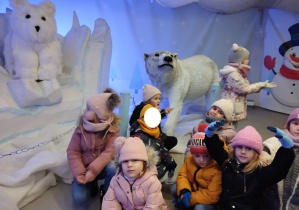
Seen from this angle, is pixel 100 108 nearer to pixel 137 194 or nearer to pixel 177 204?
pixel 137 194

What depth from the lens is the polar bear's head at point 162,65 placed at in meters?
2.36

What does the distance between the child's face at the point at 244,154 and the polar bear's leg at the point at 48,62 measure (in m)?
1.60

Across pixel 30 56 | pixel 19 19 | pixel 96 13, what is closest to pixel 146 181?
pixel 30 56

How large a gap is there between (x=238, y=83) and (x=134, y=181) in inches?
54.7

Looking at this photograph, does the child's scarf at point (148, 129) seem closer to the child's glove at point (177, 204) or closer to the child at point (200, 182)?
the child at point (200, 182)

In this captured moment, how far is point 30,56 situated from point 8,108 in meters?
0.45

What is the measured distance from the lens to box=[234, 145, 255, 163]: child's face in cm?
134

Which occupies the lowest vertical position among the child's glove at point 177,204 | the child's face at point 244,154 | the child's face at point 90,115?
the child's glove at point 177,204

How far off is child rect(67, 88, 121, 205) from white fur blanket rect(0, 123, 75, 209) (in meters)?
0.23

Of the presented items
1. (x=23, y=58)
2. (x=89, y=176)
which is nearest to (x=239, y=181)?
(x=89, y=176)

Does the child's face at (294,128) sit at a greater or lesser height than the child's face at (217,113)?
greater

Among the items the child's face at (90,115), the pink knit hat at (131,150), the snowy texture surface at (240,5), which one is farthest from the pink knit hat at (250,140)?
the snowy texture surface at (240,5)

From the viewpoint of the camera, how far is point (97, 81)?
2664 mm

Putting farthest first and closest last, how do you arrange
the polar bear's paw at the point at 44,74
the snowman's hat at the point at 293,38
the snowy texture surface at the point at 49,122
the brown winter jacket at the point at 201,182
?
1. the snowman's hat at the point at 293,38
2. the polar bear's paw at the point at 44,74
3. the snowy texture surface at the point at 49,122
4. the brown winter jacket at the point at 201,182
